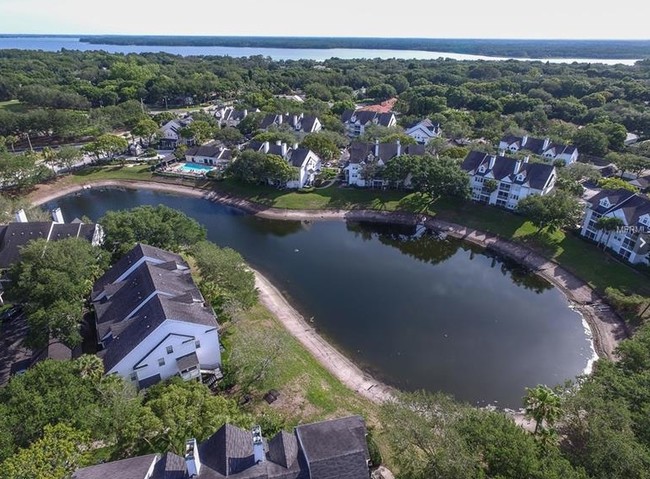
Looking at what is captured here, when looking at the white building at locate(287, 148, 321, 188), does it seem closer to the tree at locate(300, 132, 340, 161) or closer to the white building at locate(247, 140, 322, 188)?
the white building at locate(247, 140, 322, 188)

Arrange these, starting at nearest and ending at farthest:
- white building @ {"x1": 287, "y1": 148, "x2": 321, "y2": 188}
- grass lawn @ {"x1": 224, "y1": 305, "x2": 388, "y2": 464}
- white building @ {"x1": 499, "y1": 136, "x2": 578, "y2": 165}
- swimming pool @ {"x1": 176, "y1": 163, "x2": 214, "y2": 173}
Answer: grass lawn @ {"x1": 224, "y1": 305, "x2": 388, "y2": 464}, white building @ {"x1": 287, "y1": 148, "x2": 321, "y2": 188}, white building @ {"x1": 499, "y1": 136, "x2": 578, "y2": 165}, swimming pool @ {"x1": 176, "y1": 163, "x2": 214, "y2": 173}

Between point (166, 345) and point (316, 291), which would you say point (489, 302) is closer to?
point (316, 291)

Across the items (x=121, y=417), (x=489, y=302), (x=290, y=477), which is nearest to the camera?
(x=290, y=477)

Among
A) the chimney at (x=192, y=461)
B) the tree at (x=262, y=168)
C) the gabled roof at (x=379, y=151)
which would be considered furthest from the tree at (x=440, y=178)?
the chimney at (x=192, y=461)

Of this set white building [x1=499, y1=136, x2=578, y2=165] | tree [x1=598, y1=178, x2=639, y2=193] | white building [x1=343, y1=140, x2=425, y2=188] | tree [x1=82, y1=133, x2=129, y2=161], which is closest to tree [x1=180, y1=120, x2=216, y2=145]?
tree [x1=82, y1=133, x2=129, y2=161]

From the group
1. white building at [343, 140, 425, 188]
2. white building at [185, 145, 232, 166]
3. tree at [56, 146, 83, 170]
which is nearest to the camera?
white building at [343, 140, 425, 188]

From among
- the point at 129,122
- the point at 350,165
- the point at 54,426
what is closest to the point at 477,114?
the point at 350,165

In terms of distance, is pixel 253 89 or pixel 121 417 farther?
pixel 253 89

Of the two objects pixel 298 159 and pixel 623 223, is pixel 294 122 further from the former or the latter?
pixel 623 223
